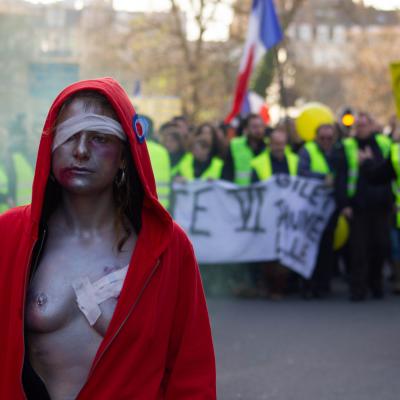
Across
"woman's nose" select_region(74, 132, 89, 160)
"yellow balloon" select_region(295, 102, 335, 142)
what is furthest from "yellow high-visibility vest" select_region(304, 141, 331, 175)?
"woman's nose" select_region(74, 132, 89, 160)

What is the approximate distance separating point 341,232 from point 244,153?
1.42m

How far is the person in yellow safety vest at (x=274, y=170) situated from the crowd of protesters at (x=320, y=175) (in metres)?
0.01

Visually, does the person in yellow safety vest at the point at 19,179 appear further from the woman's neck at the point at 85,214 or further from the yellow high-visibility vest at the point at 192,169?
the woman's neck at the point at 85,214

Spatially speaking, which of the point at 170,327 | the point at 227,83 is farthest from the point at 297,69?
the point at 170,327

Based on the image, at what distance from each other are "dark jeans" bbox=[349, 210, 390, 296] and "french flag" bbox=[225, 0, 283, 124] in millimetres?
5698

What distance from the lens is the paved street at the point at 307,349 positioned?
7117mm

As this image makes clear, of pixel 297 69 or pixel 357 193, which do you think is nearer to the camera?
pixel 357 193

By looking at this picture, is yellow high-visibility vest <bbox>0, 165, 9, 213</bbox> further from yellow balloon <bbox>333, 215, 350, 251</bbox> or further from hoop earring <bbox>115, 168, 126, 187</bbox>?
hoop earring <bbox>115, 168, 126, 187</bbox>

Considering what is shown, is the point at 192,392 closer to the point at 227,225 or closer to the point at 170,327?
the point at 170,327

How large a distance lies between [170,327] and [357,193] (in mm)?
8535

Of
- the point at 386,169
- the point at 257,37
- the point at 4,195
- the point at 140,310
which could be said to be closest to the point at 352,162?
the point at 386,169

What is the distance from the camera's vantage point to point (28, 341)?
297cm

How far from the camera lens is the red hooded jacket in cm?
292

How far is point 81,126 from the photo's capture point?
305 cm
